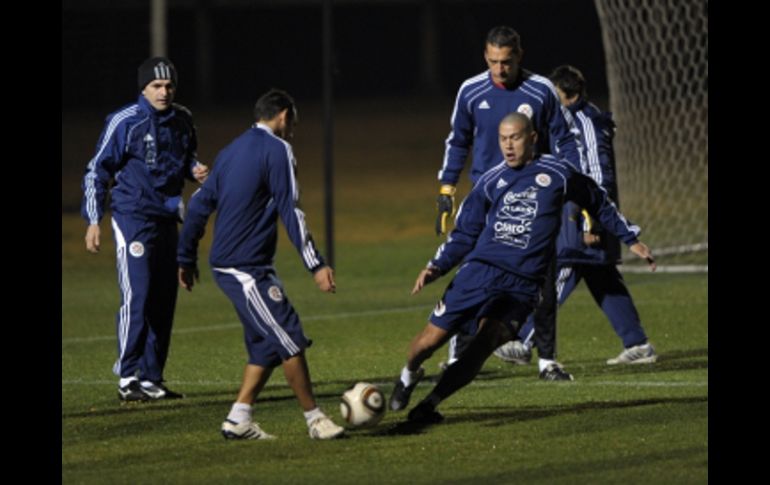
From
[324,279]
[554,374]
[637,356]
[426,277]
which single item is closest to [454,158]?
[554,374]

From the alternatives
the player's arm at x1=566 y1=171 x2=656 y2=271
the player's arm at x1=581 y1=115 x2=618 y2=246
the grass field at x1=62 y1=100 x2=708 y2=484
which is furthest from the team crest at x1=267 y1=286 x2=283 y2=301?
the player's arm at x1=581 y1=115 x2=618 y2=246

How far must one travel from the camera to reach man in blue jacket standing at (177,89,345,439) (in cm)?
885

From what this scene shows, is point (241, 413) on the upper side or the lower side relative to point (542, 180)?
lower

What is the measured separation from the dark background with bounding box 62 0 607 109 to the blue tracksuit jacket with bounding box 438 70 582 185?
29.1 meters

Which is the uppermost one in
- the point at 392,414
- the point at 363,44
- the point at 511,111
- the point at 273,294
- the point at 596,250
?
the point at 363,44

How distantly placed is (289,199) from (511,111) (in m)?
2.34

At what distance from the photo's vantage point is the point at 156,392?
1062cm

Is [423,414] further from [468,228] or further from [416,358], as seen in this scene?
[468,228]

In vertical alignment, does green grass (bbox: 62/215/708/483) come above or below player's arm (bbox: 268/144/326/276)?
below

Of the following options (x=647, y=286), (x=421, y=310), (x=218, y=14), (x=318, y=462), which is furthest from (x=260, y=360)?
(x=218, y=14)

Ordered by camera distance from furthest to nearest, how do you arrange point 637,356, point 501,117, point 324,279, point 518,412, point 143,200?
point 637,356
point 501,117
point 143,200
point 518,412
point 324,279

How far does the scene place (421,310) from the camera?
14.9m

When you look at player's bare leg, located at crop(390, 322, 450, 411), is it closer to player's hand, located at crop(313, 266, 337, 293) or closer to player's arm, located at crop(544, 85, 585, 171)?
player's hand, located at crop(313, 266, 337, 293)

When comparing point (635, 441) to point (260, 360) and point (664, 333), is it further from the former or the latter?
point (664, 333)
